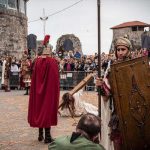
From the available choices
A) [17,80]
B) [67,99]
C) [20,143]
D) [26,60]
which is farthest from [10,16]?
[67,99]

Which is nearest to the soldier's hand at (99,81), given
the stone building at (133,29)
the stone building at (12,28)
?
the stone building at (12,28)

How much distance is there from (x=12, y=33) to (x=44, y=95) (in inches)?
977

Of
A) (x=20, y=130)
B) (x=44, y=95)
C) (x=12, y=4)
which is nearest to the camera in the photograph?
(x=44, y=95)

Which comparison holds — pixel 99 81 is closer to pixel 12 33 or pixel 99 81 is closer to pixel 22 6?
pixel 12 33

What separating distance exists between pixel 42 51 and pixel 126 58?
3.39 meters

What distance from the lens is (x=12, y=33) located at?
3300 cm

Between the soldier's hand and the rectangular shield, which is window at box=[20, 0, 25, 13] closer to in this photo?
the soldier's hand

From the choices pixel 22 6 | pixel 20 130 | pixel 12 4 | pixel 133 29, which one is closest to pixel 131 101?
pixel 20 130

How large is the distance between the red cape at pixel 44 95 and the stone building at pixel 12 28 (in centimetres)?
2336

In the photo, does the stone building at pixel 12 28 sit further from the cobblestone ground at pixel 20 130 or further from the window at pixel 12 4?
the cobblestone ground at pixel 20 130

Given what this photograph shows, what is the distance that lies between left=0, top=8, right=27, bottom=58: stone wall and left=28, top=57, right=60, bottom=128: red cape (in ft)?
76.7

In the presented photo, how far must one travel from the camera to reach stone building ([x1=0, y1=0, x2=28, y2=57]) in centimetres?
3222

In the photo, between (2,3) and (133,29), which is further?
(133,29)

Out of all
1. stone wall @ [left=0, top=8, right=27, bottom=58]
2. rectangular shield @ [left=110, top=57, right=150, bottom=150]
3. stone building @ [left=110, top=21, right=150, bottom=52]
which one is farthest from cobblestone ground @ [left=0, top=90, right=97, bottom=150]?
stone building @ [left=110, top=21, right=150, bottom=52]
